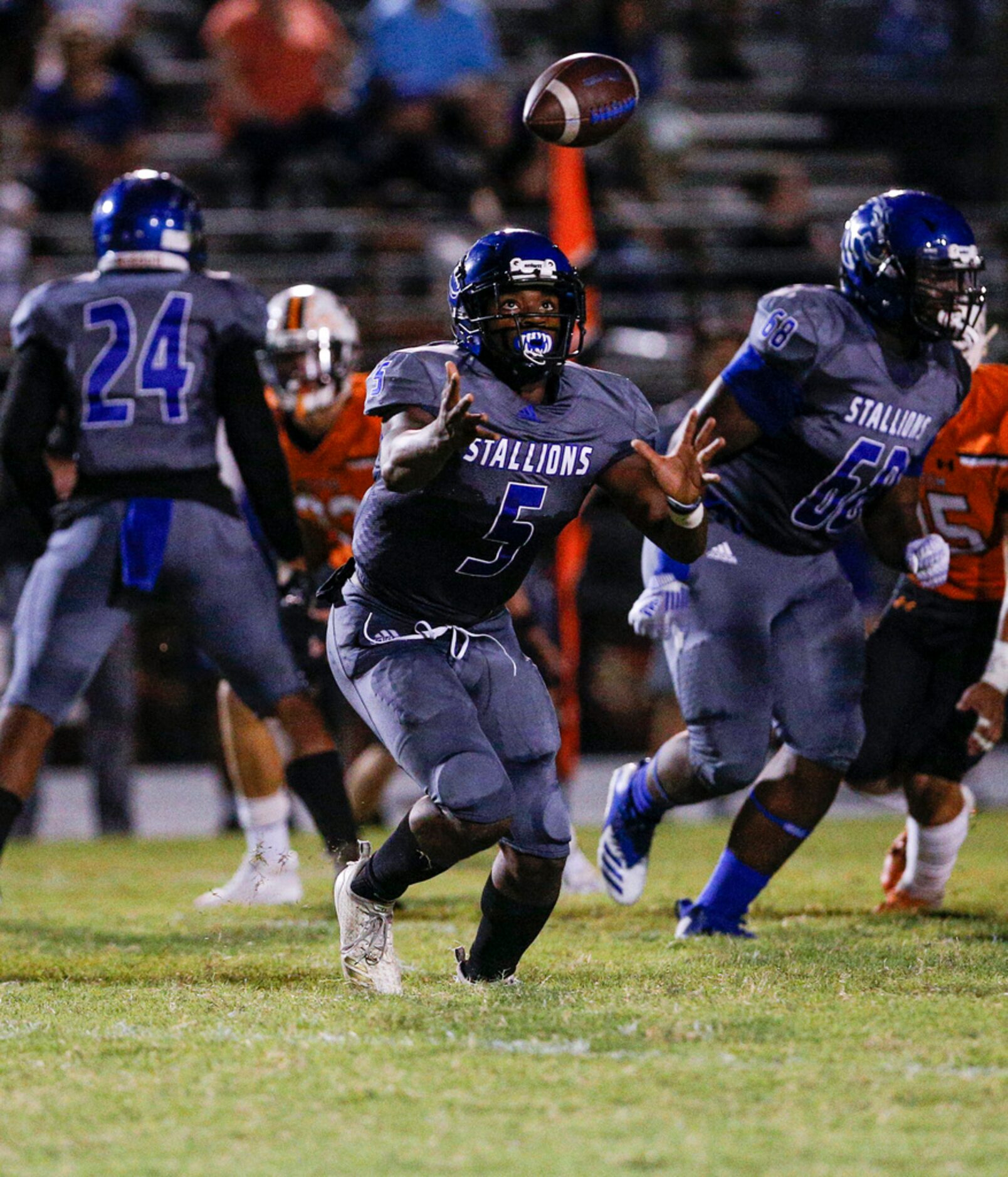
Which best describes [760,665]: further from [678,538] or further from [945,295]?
[945,295]

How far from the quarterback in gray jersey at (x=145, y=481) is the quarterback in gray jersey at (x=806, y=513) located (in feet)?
3.44

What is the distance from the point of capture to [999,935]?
4.75 m

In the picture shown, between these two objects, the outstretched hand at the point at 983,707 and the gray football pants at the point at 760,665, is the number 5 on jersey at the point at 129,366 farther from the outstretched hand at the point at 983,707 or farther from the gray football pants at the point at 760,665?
the outstretched hand at the point at 983,707

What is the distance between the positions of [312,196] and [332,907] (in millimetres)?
6515

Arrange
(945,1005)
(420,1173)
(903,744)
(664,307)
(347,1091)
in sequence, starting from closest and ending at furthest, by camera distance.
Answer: (420,1173)
(347,1091)
(945,1005)
(903,744)
(664,307)

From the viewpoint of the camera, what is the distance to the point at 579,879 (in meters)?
6.04

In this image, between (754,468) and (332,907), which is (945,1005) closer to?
(754,468)

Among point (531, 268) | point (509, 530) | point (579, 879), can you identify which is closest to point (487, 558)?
point (509, 530)

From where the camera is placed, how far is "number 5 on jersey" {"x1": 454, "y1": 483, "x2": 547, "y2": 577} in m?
3.81

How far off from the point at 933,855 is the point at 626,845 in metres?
0.88

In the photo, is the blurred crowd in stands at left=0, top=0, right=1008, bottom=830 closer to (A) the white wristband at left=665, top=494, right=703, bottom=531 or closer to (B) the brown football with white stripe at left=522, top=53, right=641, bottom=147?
(B) the brown football with white stripe at left=522, top=53, right=641, bottom=147

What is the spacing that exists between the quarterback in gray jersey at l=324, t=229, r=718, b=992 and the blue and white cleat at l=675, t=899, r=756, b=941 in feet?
2.94

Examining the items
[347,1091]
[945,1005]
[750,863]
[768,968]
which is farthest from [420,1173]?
[750,863]

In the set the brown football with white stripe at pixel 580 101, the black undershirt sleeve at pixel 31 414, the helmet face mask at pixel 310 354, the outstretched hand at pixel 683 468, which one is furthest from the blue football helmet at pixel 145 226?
the outstretched hand at pixel 683 468
